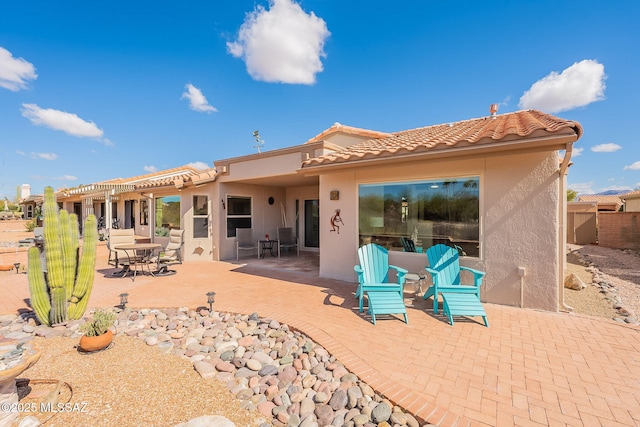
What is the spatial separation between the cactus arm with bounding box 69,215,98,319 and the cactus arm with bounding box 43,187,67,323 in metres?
0.18

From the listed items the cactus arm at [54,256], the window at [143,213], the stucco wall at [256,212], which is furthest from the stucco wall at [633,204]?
the window at [143,213]

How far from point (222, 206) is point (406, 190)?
25.8 feet

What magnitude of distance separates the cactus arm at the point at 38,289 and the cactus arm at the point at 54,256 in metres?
0.10

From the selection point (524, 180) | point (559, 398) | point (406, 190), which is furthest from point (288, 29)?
point (559, 398)

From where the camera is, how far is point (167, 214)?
12391 millimetres

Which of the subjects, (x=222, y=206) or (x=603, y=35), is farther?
(x=222, y=206)

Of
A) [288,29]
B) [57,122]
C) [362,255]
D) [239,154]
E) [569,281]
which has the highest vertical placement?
[57,122]

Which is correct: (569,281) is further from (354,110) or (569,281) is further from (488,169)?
(354,110)

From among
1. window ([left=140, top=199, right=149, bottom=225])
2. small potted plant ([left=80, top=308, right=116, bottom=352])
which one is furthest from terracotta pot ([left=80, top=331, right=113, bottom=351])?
window ([left=140, top=199, right=149, bottom=225])

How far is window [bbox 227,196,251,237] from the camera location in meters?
11.8

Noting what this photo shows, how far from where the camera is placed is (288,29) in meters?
10.2

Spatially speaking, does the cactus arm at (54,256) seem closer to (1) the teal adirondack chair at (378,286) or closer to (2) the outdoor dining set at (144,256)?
(2) the outdoor dining set at (144,256)

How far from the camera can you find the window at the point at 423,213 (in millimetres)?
6051

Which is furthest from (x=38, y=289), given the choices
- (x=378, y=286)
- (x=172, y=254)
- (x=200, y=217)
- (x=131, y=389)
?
(x=200, y=217)
